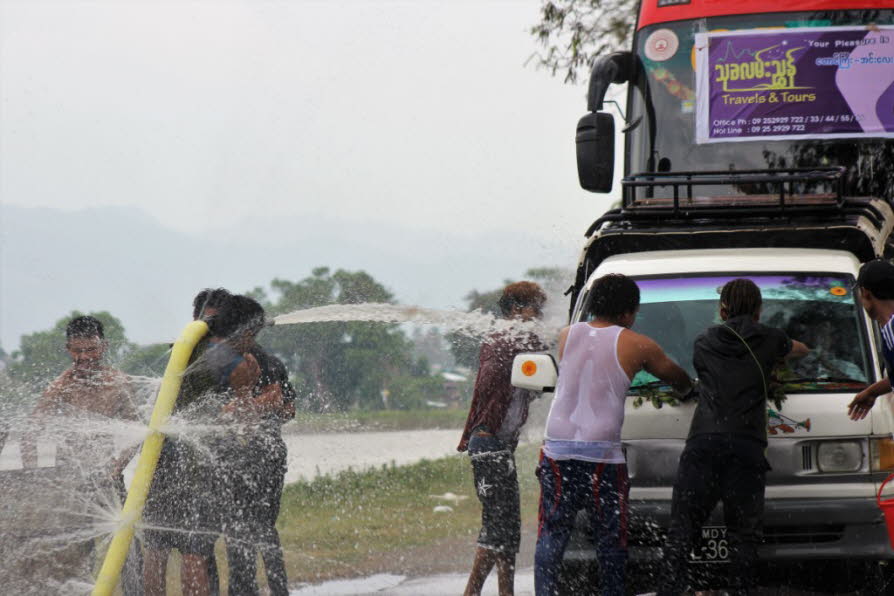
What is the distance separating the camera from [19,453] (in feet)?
20.1

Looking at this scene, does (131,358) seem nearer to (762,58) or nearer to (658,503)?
(658,503)

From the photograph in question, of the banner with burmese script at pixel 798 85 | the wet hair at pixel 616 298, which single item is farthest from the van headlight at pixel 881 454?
the banner with burmese script at pixel 798 85

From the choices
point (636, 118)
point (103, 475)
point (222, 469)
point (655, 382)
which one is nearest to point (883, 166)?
point (636, 118)

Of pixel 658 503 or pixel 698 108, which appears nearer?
pixel 658 503

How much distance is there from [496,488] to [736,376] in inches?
82.2

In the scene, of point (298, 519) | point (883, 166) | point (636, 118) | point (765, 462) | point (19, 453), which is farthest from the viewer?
point (298, 519)

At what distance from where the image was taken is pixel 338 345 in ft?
64.6

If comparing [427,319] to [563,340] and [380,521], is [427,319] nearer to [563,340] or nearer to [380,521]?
[563,340]

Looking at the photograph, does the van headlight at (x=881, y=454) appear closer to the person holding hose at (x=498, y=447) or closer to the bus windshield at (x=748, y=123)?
the person holding hose at (x=498, y=447)

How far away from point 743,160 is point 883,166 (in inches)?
42.2

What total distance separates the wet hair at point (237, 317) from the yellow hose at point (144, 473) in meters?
0.46

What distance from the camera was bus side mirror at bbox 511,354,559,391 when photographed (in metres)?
5.88

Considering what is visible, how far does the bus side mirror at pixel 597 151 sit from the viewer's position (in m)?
9.21

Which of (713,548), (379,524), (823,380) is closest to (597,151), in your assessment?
(823,380)
